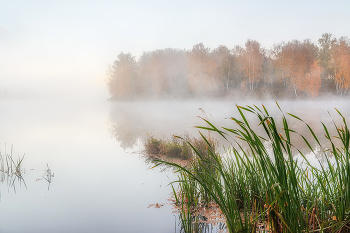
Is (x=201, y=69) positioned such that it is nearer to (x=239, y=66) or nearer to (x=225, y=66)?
(x=225, y=66)

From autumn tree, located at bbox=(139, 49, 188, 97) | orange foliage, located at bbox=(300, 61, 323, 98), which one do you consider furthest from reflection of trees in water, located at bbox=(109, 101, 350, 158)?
autumn tree, located at bbox=(139, 49, 188, 97)

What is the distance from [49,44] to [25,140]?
59250mm

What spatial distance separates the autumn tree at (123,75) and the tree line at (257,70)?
354 cm

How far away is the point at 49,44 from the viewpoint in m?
60.8

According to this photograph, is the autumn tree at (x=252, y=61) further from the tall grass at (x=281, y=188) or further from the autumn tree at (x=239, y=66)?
the tall grass at (x=281, y=188)

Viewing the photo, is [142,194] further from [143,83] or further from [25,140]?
[143,83]

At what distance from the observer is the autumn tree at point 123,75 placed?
157ft

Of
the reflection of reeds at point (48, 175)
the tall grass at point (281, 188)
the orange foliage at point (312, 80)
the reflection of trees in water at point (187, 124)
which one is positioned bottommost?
the reflection of reeds at point (48, 175)

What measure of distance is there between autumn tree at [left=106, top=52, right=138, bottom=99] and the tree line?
3543 mm

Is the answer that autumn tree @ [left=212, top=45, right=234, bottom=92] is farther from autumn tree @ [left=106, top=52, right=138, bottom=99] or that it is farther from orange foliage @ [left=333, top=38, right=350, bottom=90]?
autumn tree @ [left=106, top=52, right=138, bottom=99]

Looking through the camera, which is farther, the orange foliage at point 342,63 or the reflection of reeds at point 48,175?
the orange foliage at point 342,63

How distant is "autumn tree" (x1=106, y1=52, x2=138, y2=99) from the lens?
1890 inches

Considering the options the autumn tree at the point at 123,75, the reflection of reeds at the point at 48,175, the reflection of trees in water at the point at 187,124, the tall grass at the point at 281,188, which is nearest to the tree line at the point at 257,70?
the autumn tree at the point at 123,75

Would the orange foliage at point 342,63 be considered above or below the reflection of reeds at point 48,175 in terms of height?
above
